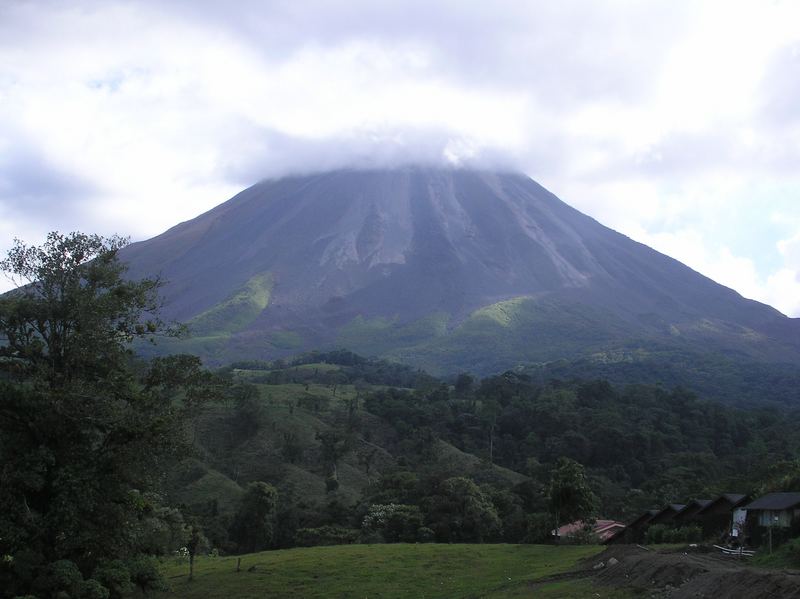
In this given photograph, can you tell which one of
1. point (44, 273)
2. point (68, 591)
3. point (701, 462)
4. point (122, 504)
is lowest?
point (701, 462)

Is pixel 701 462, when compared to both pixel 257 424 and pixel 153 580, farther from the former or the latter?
pixel 153 580

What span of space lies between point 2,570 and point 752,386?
144 metres

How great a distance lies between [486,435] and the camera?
299ft

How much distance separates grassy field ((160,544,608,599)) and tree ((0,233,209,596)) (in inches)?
323

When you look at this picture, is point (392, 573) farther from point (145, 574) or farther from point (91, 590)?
point (91, 590)

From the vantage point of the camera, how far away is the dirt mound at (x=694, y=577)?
54.3ft

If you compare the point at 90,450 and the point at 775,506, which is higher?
the point at 90,450

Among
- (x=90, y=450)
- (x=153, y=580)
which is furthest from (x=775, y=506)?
(x=90, y=450)

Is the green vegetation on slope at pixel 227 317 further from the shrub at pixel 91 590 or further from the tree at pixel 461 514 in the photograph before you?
the shrub at pixel 91 590

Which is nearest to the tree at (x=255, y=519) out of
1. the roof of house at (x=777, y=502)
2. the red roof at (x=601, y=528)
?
the red roof at (x=601, y=528)

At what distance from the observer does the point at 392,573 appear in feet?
101

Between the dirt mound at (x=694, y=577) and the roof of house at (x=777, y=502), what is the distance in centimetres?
257

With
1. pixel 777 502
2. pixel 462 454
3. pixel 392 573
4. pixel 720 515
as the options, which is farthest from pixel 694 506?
pixel 462 454

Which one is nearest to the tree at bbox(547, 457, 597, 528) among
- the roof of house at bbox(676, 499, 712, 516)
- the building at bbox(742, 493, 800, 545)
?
the roof of house at bbox(676, 499, 712, 516)
